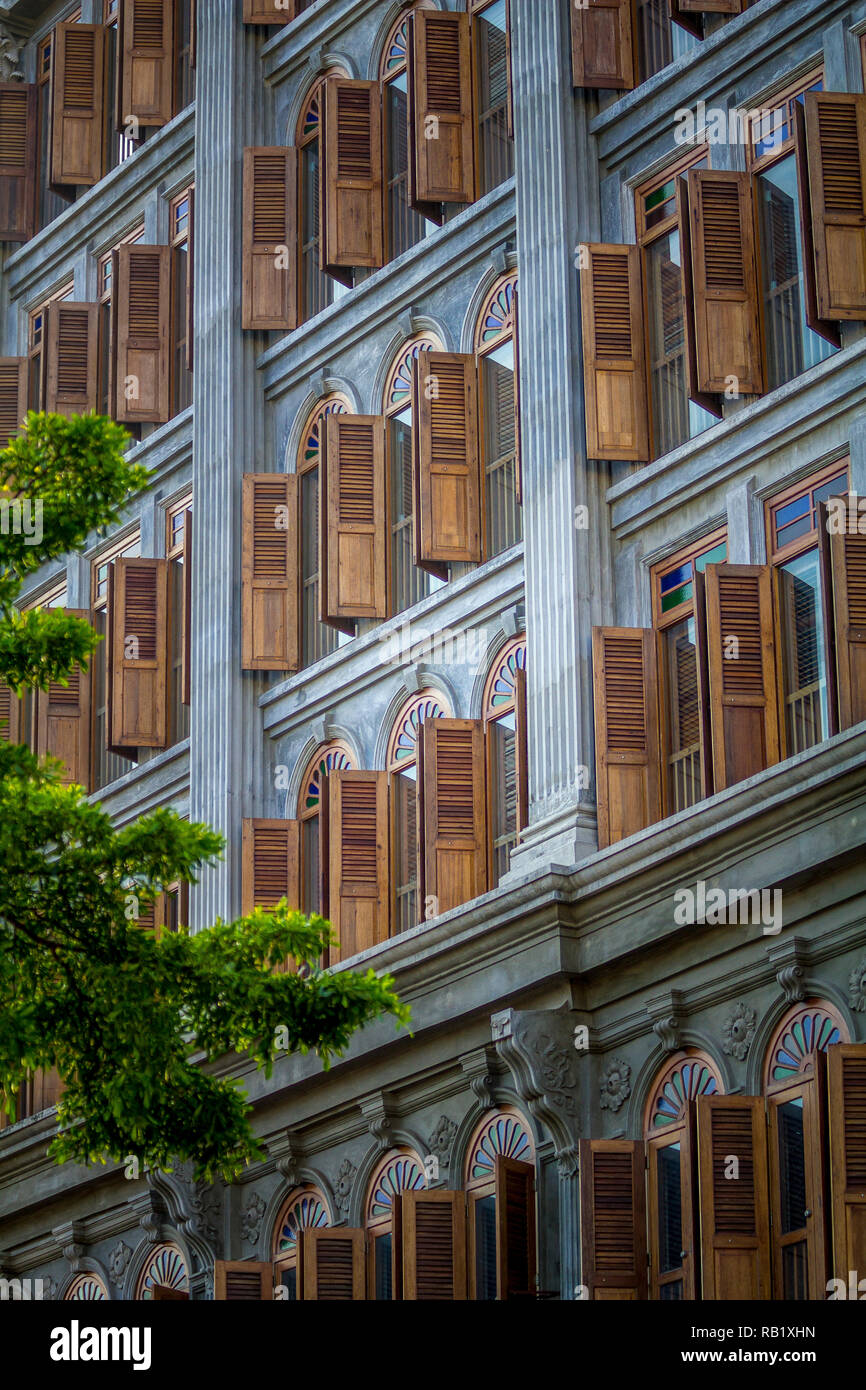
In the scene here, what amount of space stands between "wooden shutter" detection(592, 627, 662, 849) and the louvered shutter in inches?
144

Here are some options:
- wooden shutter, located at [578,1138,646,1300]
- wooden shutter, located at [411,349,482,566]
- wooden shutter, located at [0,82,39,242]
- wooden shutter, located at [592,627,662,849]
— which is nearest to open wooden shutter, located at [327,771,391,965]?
wooden shutter, located at [411,349,482,566]

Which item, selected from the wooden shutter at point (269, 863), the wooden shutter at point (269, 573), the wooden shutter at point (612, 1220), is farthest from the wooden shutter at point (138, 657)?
the wooden shutter at point (612, 1220)

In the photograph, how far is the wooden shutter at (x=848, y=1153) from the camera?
16.2 meters

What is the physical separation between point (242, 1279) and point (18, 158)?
14.8 m

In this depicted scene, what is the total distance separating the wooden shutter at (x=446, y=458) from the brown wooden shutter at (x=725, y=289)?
3300mm

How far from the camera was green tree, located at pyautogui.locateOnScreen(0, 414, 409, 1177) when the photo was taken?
49.0ft

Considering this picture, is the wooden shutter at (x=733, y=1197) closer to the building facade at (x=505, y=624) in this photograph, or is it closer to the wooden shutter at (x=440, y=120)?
the building facade at (x=505, y=624)

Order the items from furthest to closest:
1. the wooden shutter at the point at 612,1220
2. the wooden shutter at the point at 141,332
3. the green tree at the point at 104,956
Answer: the wooden shutter at the point at 141,332, the wooden shutter at the point at 612,1220, the green tree at the point at 104,956

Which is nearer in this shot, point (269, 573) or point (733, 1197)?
point (733, 1197)

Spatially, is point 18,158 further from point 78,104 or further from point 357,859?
point 357,859

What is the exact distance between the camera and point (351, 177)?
24.7m

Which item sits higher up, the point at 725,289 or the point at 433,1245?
the point at 725,289

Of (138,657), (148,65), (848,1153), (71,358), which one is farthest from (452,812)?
(148,65)

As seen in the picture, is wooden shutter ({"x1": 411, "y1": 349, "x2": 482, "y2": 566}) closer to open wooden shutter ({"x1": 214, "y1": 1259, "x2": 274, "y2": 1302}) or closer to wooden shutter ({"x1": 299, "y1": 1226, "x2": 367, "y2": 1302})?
wooden shutter ({"x1": 299, "y1": 1226, "x2": 367, "y2": 1302})
